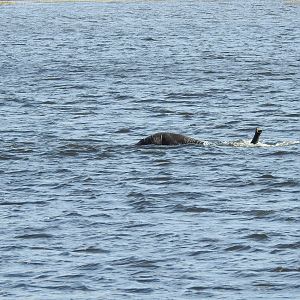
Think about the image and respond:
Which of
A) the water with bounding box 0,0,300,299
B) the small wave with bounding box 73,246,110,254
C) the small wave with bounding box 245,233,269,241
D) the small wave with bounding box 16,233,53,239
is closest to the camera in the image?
the water with bounding box 0,0,300,299

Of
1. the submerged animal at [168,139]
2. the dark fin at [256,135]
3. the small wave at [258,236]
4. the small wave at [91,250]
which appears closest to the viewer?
the small wave at [91,250]

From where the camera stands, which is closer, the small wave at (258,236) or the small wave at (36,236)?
the small wave at (258,236)

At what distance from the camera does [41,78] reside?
56656 mm

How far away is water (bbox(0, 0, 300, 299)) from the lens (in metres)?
21.2

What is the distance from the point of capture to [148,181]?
29328 mm

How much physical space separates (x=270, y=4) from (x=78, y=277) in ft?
410

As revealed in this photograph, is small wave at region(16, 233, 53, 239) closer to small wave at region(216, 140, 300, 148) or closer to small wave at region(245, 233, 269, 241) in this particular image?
small wave at region(245, 233, 269, 241)

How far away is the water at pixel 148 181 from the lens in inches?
833

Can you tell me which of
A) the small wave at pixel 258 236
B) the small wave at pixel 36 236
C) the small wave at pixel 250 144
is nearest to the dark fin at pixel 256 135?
the small wave at pixel 250 144

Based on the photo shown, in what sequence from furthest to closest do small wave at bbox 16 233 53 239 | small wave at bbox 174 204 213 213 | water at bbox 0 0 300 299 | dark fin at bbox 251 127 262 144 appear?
1. dark fin at bbox 251 127 262 144
2. small wave at bbox 174 204 213 213
3. small wave at bbox 16 233 53 239
4. water at bbox 0 0 300 299

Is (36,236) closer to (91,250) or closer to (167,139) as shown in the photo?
(91,250)

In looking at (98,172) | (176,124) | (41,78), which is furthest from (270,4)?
(98,172)

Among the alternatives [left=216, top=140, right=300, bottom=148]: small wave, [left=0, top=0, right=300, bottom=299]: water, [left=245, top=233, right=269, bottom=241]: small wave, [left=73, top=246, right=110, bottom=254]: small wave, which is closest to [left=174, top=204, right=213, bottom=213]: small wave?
[left=0, top=0, right=300, bottom=299]: water

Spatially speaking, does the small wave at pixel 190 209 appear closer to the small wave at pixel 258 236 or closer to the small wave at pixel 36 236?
the small wave at pixel 258 236
